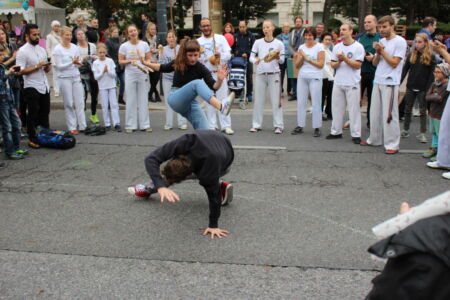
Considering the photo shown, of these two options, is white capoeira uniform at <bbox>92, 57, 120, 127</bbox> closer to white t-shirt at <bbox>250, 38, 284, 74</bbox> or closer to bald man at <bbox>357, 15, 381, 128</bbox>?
white t-shirt at <bbox>250, 38, 284, 74</bbox>

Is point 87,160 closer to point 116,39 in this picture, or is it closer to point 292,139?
point 292,139

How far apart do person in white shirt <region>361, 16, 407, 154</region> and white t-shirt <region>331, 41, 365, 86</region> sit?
441mm

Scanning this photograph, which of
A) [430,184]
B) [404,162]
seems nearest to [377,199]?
[430,184]

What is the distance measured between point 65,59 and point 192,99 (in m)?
3.97

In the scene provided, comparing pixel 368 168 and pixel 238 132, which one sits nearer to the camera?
pixel 368 168

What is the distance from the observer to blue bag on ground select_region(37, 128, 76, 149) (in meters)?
8.31

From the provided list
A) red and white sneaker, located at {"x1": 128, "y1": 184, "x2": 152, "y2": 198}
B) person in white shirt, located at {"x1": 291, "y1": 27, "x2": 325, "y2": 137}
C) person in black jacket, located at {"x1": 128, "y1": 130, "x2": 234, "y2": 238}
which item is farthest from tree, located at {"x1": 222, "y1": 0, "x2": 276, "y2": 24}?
person in black jacket, located at {"x1": 128, "y1": 130, "x2": 234, "y2": 238}

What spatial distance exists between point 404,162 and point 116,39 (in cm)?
849

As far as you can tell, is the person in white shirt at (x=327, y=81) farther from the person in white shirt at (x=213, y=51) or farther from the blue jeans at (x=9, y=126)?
the blue jeans at (x=9, y=126)

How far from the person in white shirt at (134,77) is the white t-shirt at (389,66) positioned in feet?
14.4

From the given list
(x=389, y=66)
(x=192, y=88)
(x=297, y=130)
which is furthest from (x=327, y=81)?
(x=192, y=88)

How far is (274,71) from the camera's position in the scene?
30.7 ft

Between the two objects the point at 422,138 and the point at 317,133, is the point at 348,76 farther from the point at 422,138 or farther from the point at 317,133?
the point at 422,138

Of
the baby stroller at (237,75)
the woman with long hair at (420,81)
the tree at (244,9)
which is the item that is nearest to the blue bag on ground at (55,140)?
the baby stroller at (237,75)
